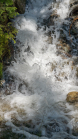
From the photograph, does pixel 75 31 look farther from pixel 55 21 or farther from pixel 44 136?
pixel 44 136

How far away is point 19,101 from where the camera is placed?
428 cm

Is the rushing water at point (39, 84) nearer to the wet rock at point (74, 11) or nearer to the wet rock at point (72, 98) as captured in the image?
the wet rock at point (72, 98)

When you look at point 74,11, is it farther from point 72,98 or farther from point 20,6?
point 72,98

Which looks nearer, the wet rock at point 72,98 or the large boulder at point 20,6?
the wet rock at point 72,98

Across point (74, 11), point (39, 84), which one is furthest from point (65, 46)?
point (74, 11)

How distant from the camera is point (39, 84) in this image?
504 cm

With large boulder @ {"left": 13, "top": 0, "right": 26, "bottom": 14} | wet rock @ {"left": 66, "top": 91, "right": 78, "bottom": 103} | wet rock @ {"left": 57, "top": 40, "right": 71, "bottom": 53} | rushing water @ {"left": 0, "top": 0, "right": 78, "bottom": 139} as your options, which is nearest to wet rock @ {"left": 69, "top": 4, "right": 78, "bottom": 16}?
rushing water @ {"left": 0, "top": 0, "right": 78, "bottom": 139}

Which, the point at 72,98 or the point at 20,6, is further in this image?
the point at 20,6

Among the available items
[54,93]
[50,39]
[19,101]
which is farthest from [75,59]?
[19,101]

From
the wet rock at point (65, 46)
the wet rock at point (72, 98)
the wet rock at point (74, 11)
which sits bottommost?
the wet rock at point (72, 98)

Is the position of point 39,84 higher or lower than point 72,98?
higher

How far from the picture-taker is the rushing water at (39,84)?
354cm

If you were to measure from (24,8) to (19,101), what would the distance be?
6.34 meters

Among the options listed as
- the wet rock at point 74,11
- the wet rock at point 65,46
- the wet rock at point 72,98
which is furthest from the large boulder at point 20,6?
the wet rock at point 72,98
